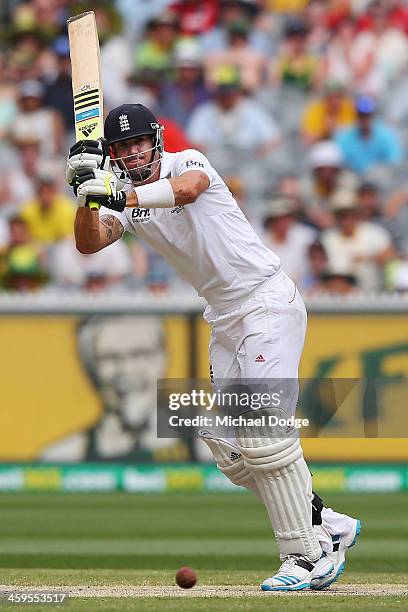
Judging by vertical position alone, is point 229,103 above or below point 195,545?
above

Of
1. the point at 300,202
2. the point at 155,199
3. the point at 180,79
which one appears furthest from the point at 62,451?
the point at 155,199

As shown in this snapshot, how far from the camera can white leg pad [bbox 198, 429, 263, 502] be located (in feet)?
18.9

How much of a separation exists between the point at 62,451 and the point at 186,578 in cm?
484

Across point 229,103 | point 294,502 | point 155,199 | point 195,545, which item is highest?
point 229,103

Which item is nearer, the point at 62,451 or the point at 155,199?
the point at 155,199

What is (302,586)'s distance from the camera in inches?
221

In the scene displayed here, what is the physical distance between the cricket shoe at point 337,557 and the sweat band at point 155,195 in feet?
5.28

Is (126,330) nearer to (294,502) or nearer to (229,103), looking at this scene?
(229,103)

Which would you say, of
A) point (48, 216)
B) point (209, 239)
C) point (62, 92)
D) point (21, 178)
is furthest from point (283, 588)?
point (62, 92)

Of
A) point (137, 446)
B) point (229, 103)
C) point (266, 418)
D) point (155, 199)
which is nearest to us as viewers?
point (155, 199)

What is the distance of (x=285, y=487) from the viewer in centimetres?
561

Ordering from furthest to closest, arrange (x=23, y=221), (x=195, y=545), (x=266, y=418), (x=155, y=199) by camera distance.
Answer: (x=23, y=221) < (x=195, y=545) < (x=266, y=418) < (x=155, y=199)

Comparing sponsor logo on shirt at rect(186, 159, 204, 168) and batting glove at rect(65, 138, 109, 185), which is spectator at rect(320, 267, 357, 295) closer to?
sponsor logo on shirt at rect(186, 159, 204, 168)

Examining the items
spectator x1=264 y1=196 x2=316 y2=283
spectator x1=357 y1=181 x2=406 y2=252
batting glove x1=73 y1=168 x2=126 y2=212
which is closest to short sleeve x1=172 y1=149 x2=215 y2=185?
batting glove x1=73 y1=168 x2=126 y2=212
